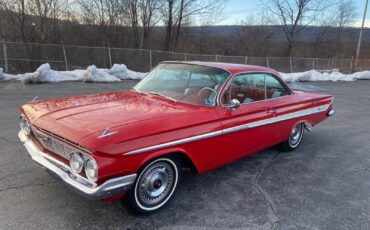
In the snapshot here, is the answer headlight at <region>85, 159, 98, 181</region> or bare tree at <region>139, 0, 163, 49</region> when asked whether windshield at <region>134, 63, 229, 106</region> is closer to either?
headlight at <region>85, 159, 98, 181</region>

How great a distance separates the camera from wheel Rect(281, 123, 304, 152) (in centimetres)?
549

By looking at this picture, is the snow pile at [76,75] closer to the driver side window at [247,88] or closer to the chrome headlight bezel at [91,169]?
the driver side window at [247,88]

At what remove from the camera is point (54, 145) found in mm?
3178

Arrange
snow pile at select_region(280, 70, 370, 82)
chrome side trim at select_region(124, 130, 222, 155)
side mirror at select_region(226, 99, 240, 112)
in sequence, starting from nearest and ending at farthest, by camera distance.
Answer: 1. chrome side trim at select_region(124, 130, 222, 155)
2. side mirror at select_region(226, 99, 240, 112)
3. snow pile at select_region(280, 70, 370, 82)

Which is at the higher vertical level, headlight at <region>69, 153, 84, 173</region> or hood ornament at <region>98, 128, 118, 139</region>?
hood ornament at <region>98, 128, 118, 139</region>

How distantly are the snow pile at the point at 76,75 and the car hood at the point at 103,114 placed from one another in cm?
983

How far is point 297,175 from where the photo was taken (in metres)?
4.57

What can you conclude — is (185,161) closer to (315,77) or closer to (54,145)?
(54,145)

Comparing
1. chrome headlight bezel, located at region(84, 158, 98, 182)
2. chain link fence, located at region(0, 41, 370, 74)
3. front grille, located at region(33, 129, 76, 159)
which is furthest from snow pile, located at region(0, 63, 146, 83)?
chrome headlight bezel, located at region(84, 158, 98, 182)

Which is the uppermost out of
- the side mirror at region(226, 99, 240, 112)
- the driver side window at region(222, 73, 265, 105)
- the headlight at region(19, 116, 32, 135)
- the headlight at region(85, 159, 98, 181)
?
the driver side window at region(222, 73, 265, 105)

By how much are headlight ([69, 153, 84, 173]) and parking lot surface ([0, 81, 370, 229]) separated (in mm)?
594

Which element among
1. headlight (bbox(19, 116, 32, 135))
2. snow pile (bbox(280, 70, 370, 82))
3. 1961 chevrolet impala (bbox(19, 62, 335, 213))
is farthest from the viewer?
snow pile (bbox(280, 70, 370, 82))

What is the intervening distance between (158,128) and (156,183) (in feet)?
2.05

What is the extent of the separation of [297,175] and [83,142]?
10.6 feet
